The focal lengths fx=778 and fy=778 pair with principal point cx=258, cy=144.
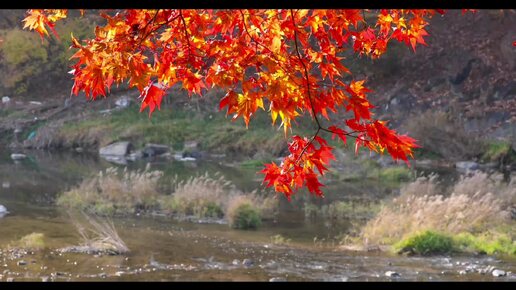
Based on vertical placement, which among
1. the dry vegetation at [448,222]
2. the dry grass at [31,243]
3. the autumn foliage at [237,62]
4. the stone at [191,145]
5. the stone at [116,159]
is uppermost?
the stone at [191,145]

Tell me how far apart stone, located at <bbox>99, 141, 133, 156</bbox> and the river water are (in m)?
7.71

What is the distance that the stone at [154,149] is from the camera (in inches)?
846

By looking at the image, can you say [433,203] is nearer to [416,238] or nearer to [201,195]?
[416,238]

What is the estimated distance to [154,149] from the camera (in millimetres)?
21812

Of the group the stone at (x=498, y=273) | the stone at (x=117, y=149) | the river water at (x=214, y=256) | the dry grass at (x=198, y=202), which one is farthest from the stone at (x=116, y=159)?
the stone at (x=498, y=273)

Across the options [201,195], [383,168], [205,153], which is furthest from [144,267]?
[205,153]

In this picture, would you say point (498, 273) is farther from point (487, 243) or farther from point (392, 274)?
point (487, 243)

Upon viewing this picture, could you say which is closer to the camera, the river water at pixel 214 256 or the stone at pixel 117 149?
the river water at pixel 214 256

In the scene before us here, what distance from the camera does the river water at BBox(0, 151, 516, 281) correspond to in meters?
8.16

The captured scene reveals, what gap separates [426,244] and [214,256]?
104 inches

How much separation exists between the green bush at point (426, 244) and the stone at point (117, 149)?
1314 cm

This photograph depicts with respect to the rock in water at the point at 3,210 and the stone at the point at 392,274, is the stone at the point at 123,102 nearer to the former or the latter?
the rock in water at the point at 3,210

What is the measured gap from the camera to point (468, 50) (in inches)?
1038

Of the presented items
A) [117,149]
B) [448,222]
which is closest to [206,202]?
[448,222]
